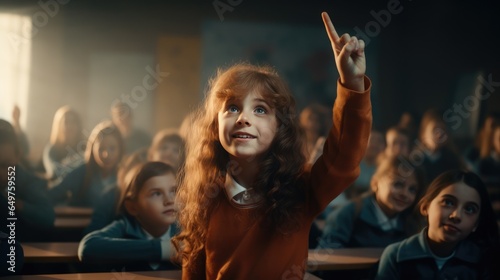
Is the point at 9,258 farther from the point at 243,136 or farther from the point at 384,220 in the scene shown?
the point at 384,220

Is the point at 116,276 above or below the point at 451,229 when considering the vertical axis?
below

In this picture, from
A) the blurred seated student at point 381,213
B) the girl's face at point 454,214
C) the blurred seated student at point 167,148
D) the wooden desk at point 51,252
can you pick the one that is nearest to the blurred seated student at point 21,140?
the wooden desk at point 51,252

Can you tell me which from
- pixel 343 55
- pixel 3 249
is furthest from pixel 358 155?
A: pixel 3 249

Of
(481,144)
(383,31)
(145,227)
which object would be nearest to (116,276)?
(145,227)

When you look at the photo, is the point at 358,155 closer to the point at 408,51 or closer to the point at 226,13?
the point at 226,13

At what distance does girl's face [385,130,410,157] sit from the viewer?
6.08ft

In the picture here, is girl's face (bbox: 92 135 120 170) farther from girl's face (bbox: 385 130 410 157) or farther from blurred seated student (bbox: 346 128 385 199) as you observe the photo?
girl's face (bbox: 385 130 410 157)

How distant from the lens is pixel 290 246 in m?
1.20

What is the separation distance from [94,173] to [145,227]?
0.23 m

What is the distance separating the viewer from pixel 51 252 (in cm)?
150

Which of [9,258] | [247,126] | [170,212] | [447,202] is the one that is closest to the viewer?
[247,126]

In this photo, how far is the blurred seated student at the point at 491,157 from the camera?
1925 millimetres

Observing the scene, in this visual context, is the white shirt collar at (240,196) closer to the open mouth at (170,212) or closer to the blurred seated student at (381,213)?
the open mouth at (170,212)

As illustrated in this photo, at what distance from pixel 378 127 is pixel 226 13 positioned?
645 mm
